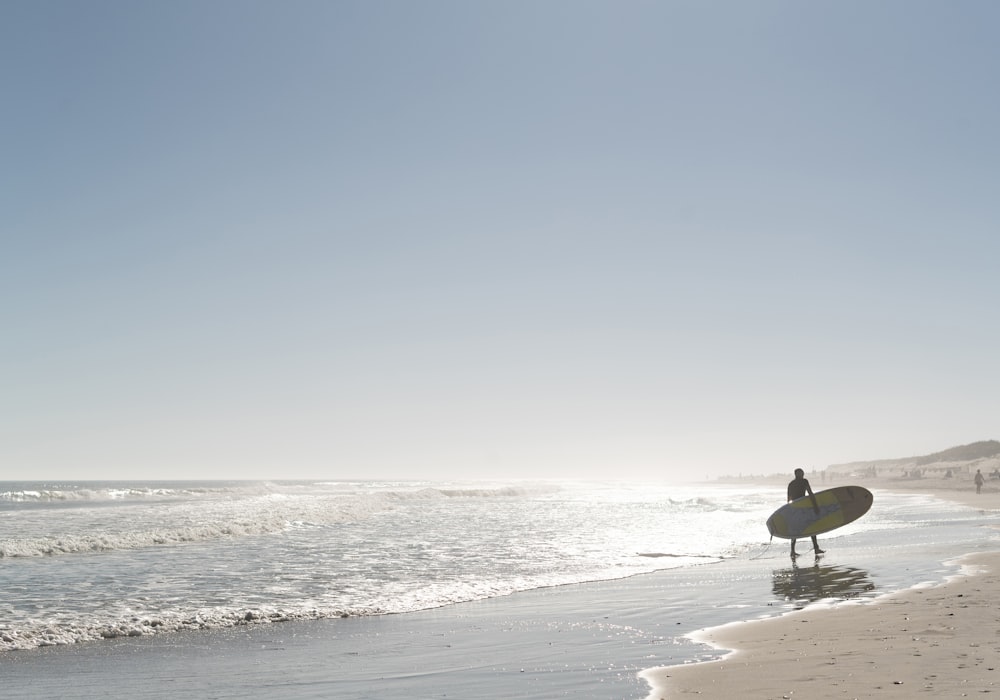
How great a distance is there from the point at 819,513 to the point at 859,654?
1458cm

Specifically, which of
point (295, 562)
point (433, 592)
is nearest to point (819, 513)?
point (433, 592)

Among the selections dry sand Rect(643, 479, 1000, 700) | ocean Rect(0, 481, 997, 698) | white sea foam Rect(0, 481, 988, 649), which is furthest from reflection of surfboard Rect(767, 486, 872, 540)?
dry sand Rect(643, 479, 1000, 700)

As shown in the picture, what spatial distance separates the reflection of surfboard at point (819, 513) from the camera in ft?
67.1

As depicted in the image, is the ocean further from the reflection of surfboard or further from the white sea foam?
the reflection of surfboard

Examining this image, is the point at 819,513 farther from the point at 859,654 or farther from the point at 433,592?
the point at 859,654

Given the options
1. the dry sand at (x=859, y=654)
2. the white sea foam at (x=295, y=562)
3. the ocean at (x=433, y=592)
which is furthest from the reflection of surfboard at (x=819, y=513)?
the dry sand at (x=859, y=654)

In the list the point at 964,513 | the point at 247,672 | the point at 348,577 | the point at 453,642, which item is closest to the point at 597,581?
the point at 348,577

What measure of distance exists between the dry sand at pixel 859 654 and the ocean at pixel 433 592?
595 millimetres

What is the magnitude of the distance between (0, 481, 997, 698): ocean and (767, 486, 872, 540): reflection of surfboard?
2.33ft

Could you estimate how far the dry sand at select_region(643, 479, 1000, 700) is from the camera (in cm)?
623

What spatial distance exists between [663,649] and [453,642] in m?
2.68

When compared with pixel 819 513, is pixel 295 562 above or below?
below

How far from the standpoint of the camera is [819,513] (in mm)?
20938

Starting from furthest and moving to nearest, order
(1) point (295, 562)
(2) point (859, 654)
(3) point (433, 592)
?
(1) point (295, 562) < (3) point (433, 592) < (2) point (859, 654)
